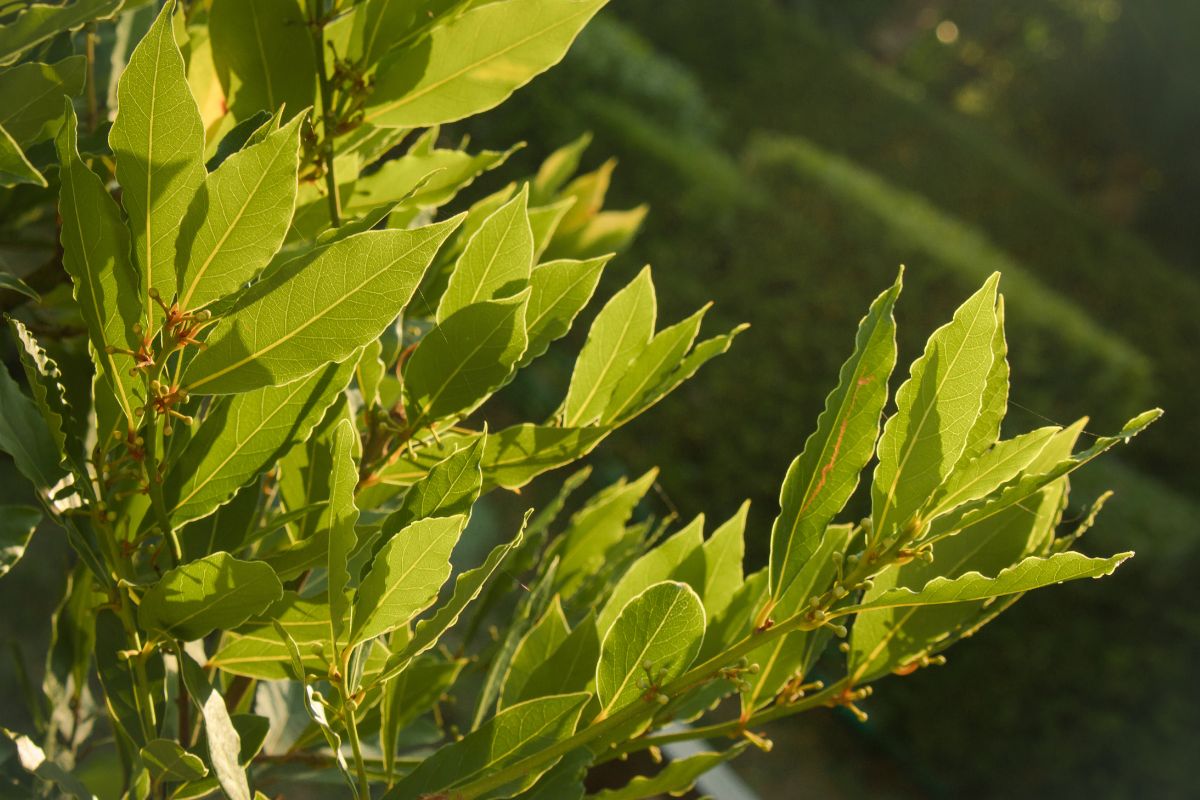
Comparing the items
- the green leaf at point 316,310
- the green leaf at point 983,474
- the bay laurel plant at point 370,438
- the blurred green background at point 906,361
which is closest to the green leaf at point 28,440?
the bay laurel plant at point 370,438

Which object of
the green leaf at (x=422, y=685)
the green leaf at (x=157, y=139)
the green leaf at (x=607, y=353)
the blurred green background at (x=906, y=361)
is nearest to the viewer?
the green leaf at (x=157, y=139)

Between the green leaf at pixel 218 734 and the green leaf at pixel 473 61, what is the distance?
1.02ft

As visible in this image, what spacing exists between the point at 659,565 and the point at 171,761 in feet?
1.06

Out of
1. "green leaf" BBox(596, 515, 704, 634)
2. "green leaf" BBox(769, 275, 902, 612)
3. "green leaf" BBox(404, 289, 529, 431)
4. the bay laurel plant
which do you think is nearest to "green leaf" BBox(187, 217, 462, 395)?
the bay laurel plant

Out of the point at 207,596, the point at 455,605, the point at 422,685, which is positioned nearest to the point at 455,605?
the point at 455,605

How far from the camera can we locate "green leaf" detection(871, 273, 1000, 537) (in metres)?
0.54

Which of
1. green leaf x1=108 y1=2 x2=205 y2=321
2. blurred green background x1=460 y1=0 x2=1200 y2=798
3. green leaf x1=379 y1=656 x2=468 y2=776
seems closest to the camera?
green leaf x1=108 y1=2 x2=205 y2=321

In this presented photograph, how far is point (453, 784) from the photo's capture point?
59cm

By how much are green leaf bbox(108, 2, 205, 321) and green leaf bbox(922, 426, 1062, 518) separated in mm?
369

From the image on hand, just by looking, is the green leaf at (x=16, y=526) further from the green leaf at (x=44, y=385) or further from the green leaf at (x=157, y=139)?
the green leaf at (x=157, y=139)

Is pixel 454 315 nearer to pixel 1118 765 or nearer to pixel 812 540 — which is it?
pixel 812 540

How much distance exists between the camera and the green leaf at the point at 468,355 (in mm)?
589

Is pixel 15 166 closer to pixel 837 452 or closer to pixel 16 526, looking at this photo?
pixel 16 526

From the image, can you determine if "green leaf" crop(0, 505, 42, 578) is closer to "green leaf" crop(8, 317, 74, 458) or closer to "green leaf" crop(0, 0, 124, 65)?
"green leaf" crop(8, 317, 74, 458)
